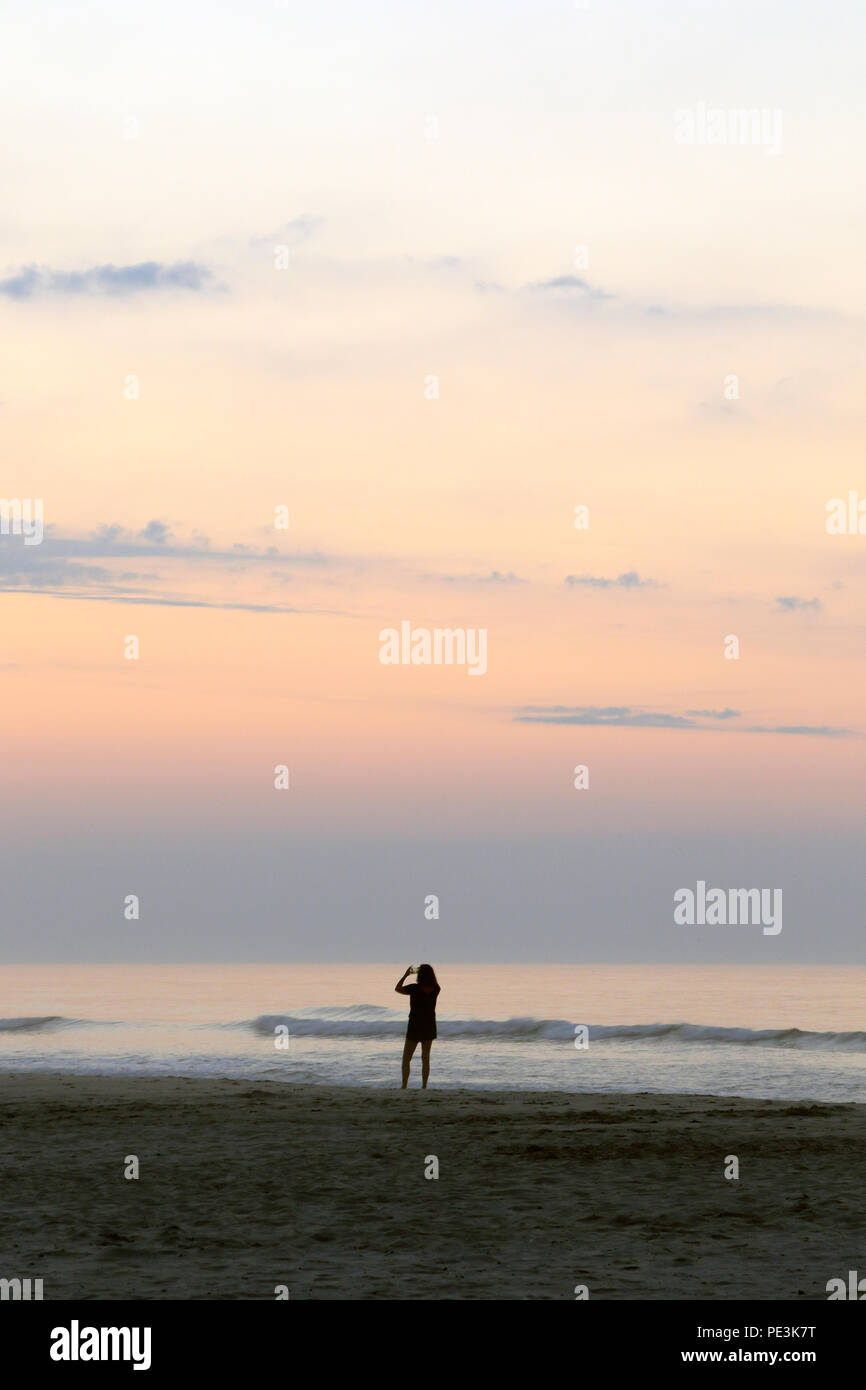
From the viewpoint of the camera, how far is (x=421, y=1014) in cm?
2259

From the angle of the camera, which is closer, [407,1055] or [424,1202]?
[424,1202]

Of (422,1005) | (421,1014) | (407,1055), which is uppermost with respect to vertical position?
(422,1005)

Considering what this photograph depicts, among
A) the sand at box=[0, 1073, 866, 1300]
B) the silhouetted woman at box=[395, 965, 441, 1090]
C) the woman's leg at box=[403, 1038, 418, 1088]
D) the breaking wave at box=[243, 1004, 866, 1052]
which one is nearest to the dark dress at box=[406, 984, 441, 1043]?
the silhouetted woman at box=[395, 965, 441, 1090]

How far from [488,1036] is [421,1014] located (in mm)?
28075

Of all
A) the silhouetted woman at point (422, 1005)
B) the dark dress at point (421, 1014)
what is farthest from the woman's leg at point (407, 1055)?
the dark dress at point (421, 1014)

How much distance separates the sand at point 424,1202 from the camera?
1000 cm

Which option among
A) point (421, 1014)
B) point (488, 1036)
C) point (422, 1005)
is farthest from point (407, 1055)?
point (488, 1036)

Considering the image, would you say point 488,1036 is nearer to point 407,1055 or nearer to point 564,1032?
point 564,1032
